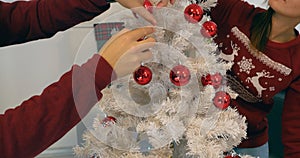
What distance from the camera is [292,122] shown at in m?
1.11

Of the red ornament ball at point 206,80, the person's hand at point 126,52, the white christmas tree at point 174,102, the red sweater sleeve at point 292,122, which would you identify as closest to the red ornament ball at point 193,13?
the white christmas tree at point 174,102

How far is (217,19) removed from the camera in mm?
1069

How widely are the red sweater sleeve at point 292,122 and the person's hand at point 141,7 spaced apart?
0.45m

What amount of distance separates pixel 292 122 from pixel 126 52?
2.19 feet

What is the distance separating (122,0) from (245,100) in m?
0.45

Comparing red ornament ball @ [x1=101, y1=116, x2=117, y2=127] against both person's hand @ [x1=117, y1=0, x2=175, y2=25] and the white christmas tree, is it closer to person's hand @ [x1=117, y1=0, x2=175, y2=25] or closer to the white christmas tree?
the white christmas tree

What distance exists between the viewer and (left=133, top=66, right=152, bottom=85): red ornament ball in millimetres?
748

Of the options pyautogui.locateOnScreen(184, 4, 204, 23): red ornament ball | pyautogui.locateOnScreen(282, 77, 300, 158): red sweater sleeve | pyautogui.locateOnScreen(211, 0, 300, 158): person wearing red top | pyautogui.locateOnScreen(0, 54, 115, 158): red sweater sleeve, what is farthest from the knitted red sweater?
pyautogui.locateOnScreen(282, 77, 300, 158): red sweater sleeve

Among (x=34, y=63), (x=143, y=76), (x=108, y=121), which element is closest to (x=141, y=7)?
(x=143, y=76)

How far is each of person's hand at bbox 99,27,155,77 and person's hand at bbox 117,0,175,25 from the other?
14 centimetres

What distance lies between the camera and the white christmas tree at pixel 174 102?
80cm

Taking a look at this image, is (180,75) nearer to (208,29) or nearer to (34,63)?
(208,29)

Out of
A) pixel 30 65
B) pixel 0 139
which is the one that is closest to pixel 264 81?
pixel 0 139

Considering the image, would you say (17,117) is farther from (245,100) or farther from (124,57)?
(245,100)
